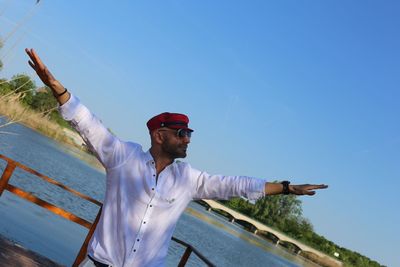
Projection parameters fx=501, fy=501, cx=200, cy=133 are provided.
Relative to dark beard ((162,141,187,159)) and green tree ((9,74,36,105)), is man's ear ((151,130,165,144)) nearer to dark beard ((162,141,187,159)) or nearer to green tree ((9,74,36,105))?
dark beard ((162,141,187,159))

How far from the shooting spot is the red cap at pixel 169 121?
2.57 m

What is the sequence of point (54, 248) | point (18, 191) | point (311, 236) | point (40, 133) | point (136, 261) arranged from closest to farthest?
point (136, 261)
point (18, 191)
point (54, 248)
point (40, 133)
point (311, 236)

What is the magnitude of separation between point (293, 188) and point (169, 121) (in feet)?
2.51

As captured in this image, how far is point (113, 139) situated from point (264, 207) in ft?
333

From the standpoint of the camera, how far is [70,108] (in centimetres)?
228

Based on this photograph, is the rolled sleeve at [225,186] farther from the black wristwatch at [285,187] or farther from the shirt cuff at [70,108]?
the shirt cuff at [70,108]

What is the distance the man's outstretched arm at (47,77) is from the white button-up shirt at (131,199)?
0.04 metres

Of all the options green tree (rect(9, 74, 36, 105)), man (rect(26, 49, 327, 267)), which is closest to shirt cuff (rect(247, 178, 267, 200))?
man (rect(26, 49, 327, 267))

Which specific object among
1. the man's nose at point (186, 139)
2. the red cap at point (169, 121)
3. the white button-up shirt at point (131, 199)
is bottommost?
the white button-up shirt at point (131, 199)

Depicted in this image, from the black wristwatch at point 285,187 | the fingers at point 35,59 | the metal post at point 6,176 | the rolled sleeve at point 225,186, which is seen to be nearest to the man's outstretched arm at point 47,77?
the fingers at point 35,59

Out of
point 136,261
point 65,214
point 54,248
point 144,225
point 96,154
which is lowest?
point 54,248

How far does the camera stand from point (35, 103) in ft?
274

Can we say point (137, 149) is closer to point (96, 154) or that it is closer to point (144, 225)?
point (96, 154)

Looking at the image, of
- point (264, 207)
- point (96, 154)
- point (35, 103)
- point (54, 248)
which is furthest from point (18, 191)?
point (264, 207)
